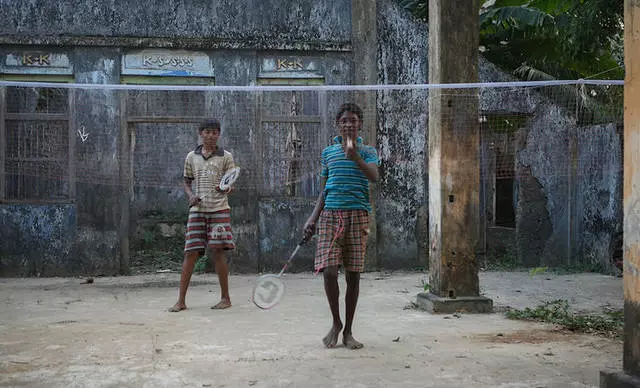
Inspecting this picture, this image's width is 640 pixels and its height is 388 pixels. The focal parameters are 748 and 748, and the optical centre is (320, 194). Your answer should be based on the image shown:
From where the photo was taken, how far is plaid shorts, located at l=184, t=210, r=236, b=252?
7.08 m

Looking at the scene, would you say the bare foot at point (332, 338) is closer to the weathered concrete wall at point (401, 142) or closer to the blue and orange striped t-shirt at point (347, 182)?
the blue and orange striped t-shirt at point (347, 182)

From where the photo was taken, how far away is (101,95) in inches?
416

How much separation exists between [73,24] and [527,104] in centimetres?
680

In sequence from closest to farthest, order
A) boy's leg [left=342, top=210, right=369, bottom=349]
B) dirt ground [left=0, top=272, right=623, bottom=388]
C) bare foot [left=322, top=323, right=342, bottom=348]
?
dirt ground [left=0, top=272, right=623, bottom=388] < bare foot [left=322, top=323, right=342, bottom=348] < boy's leg [left=342, top=210, right=369, bottom=349]

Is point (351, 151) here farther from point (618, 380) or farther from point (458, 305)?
point (458, 305)

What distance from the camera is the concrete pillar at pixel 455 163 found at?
6.87m

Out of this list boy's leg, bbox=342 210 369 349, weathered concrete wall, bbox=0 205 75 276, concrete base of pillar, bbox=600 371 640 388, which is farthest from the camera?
weathered concrete wall, bbox=0 205 75 276

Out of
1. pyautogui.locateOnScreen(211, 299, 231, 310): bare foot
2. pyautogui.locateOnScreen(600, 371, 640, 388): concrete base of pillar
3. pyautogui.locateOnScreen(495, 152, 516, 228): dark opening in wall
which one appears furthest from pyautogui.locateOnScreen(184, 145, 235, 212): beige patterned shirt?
pyautogui.locateOnScreen(495, 152, 516, 228): dark opening in wall

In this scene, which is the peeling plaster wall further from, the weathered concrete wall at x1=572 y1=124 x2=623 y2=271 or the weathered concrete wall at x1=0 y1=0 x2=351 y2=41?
the weathered concrete wall at x1=0 y1=0 x2=351 y2=41

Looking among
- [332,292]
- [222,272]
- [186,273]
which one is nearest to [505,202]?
[222,272]

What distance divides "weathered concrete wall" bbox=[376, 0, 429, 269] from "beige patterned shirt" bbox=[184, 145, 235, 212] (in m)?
4.34

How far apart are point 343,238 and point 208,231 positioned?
2.27 m

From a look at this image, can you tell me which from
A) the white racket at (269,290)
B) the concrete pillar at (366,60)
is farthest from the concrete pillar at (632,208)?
the concrete pillar at (366,60)

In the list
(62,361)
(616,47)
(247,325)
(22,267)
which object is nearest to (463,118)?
(247,325)
